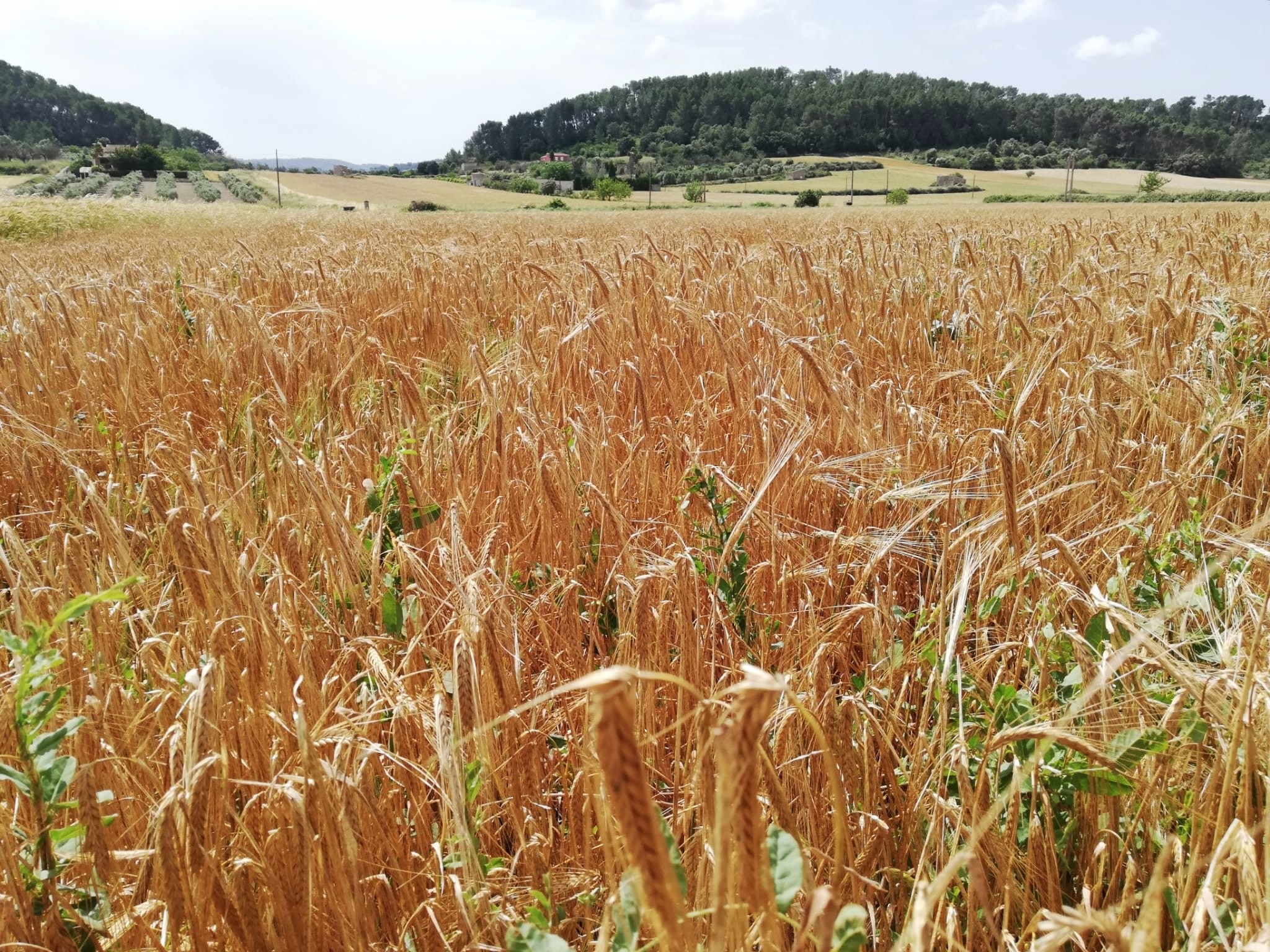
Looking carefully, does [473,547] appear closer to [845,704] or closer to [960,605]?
[845,704]

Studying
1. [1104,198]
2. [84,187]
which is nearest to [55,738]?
[84,187]

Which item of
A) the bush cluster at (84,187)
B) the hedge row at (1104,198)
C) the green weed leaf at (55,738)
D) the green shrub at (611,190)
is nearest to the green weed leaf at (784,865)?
the green weed leaf at (55,738)

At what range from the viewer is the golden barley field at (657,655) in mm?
745

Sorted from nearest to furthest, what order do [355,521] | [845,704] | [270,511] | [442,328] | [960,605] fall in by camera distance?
[960,605] < [845,704] < [270,511] < [355,521] < [442,328]

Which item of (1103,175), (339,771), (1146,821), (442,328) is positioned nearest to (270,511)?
(339,771)

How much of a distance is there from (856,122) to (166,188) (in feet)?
328

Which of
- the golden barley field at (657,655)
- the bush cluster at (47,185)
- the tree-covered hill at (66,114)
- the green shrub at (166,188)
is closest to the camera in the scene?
the golden barley field at (657,655)

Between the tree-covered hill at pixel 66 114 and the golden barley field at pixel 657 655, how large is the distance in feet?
512

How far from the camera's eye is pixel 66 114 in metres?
134

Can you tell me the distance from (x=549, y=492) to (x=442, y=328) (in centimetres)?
239

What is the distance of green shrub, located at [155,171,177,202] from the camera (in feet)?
154

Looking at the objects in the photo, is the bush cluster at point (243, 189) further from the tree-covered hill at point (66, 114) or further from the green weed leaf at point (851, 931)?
the tree-covered hill at point (66, 114)

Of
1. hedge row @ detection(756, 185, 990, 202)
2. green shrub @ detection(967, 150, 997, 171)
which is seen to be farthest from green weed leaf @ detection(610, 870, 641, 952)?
green shrub @ detection(967, 150, 997, 171)

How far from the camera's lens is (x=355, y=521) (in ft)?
6.22
